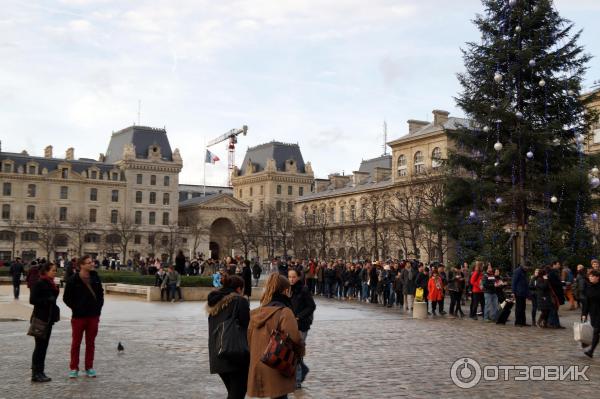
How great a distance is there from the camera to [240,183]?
12362cm

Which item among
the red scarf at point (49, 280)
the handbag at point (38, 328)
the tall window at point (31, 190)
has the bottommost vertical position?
the handbag at point (38, 328)

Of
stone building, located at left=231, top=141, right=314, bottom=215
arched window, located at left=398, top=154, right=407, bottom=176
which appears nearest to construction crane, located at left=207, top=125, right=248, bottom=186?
stone building, located at left=231, top=141, right=314, bottom=215

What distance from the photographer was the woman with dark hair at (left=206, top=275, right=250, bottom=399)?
7.04 metres

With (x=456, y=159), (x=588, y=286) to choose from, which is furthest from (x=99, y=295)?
(x=456, y=159)

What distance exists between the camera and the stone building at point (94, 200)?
94.8 metres

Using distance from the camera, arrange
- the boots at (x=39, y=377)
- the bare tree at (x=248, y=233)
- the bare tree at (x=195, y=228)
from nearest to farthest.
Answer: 1. the boots at (x=39, y=377)
2. the bare tree at (x=248, y=233)
3. the bare tree at (x=195, y=228)

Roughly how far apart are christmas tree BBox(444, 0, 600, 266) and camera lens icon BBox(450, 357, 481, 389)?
17.4 meters

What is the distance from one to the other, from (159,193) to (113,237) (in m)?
11.8

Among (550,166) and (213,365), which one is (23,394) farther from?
(550,166)

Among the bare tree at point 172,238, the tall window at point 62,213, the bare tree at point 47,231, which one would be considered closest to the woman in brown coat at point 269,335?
the bare tree at point 47,231

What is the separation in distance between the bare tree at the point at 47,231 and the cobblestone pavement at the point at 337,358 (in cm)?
7170

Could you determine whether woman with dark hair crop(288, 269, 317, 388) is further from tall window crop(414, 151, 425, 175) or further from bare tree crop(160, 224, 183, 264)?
bare tree crop(160, 224, 183, 264)

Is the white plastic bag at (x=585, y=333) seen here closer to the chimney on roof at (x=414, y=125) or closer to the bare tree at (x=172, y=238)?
the chimney on roof at (x=414, y=125)

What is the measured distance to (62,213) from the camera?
100 meters
